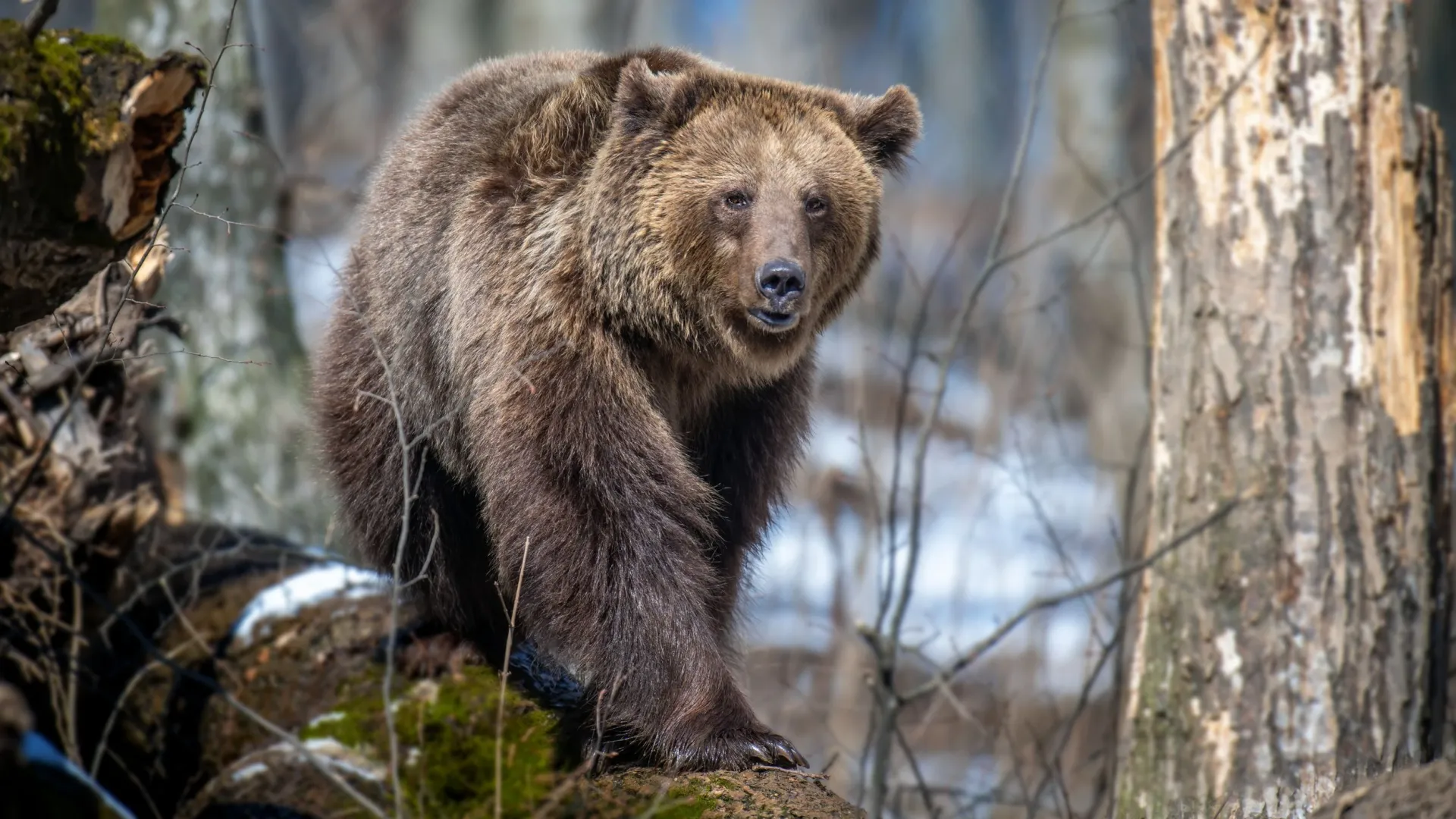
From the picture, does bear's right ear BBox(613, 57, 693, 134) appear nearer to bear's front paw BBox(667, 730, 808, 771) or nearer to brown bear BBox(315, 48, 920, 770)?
brown bear BBox(315, 48, 920, 770)

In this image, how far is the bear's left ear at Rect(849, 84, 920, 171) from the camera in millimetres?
4809

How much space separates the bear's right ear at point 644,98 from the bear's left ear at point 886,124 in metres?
0.71

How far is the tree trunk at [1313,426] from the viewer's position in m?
4.92

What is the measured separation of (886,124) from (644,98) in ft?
3.17

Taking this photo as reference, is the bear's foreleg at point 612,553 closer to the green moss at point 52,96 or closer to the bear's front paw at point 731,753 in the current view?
the bear's front paw at point 731,753

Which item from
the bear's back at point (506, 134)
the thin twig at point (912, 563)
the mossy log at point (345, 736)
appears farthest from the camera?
the bear's back at point (506, 134)

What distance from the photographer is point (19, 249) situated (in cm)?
281

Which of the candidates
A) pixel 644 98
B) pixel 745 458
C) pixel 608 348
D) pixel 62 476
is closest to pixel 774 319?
pixel 608 348

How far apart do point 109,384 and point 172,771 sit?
5.17 ft

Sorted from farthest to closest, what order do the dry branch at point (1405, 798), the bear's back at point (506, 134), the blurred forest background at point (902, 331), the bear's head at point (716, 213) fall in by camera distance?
1. the blurred forest background at point (902, 331)
2. the bear's back at point (506, 134)
3. the bear's head at point (716, 213)
4. the dry branch at point (1405, 798)

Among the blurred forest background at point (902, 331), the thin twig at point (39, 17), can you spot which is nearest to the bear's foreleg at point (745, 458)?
the blurred forest background at point (902, 331)

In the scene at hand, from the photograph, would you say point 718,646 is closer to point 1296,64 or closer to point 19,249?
point 19,249

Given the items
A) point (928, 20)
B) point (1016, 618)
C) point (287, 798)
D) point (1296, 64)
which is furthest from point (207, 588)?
point (928, 20)

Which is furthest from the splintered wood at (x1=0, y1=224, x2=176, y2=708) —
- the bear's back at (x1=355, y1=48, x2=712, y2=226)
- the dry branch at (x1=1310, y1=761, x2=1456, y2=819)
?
the dry branch at (x1=1310, y1=761, x2=1456, y2=819)
